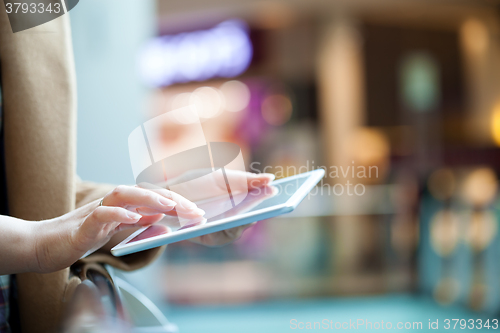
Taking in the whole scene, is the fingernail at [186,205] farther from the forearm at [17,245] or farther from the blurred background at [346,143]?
the blurred background at [346,143]

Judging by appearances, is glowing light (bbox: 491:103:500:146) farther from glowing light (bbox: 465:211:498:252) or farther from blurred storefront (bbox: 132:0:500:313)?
glowing light (bbox: 465:211:498:252)

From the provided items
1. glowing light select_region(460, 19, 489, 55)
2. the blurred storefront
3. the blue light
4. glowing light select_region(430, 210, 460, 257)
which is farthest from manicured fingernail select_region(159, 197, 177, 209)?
glowing light select_region(460, 19, 489, 55)

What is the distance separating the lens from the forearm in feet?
1.47

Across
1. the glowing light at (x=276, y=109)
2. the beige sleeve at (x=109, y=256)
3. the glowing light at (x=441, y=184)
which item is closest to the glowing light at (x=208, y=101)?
the glowing light at (x=276, y=109)

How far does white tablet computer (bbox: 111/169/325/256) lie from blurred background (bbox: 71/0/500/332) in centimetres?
217

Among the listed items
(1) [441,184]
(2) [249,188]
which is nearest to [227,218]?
(2) [249,188]

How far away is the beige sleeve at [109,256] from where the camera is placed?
615 mm

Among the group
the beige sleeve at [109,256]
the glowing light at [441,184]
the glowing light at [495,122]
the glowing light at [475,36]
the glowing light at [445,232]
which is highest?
the glowing light at [475,36]

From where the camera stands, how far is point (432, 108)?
14.1 ft

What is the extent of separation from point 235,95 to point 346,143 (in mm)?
1240

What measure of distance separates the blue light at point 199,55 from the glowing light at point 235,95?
0.37 ft

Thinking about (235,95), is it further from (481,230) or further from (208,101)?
(481,230)

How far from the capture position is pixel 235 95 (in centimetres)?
428

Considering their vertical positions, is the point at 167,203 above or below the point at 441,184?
above
